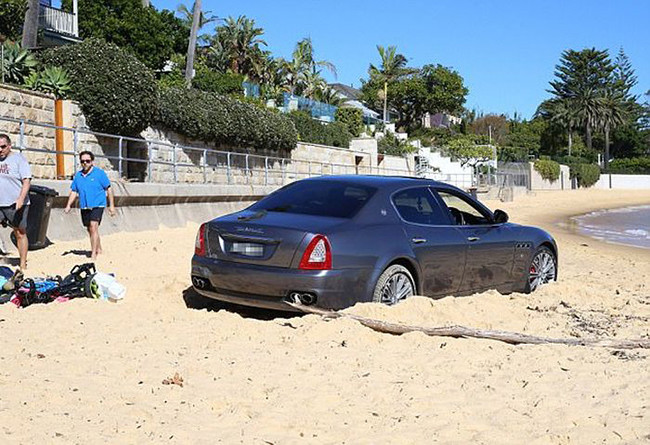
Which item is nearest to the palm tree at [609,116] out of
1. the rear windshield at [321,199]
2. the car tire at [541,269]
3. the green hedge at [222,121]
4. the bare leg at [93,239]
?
the green hedge at [222,121]

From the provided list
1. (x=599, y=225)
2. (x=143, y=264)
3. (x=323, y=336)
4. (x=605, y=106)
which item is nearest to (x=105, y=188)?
(x=143, y=264)

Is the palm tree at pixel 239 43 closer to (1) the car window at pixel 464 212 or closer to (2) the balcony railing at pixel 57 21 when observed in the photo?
(2) the balcony railing at pixel 57 21

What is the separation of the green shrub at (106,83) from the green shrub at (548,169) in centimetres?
5415

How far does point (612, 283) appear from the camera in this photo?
410 inches

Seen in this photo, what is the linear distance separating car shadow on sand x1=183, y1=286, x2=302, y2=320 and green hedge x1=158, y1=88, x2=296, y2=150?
16962mm

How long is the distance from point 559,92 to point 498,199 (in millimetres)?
50531

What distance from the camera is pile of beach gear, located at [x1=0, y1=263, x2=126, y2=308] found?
7027 millimetres

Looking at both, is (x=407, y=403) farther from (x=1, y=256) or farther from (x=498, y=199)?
(x=498, y=199)

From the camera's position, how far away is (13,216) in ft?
29.1

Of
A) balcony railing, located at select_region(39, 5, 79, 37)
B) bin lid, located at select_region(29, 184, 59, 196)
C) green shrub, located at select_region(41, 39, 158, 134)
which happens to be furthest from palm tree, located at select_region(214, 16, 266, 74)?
bin lid, located at select_region(29, 184, 59, 196)

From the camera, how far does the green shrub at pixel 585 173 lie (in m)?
79.9

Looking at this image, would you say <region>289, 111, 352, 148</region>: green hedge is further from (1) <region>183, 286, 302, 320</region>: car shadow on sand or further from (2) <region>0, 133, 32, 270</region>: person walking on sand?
(1) <region>183, 286, 302, 320</region>: car shadow on sand

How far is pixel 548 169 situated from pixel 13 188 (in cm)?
6731

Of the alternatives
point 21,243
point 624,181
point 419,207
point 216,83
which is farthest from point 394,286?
point 624,181
